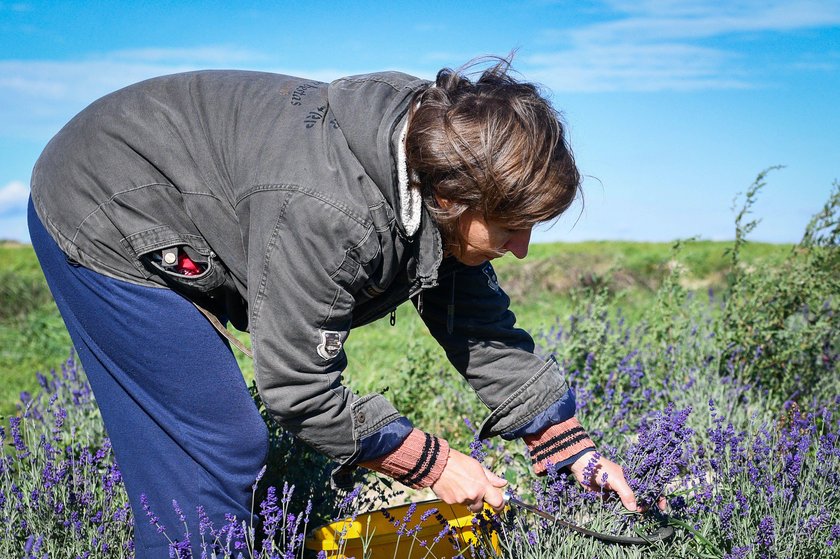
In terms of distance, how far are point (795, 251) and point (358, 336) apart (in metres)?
3.30

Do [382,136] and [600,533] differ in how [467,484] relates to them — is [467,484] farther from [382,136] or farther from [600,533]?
[382,136]

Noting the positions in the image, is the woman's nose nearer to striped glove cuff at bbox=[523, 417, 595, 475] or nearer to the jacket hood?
the jacket hood

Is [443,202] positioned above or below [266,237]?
above

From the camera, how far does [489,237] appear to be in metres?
2.01

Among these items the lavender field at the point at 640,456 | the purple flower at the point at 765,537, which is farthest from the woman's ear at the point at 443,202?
the purple flower at the point at 765,537

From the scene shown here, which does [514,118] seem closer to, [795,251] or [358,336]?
[795,251]

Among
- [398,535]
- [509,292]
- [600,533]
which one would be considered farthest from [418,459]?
[509,292]

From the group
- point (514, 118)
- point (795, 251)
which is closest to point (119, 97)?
point (514, 118)

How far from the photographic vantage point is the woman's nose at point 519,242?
6.63ft

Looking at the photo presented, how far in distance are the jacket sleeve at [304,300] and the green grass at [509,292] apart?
2275 mm

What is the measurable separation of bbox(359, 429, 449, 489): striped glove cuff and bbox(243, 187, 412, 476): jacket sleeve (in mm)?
155

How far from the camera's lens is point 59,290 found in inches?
86.7

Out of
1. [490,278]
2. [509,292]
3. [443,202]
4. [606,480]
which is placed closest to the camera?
[443,202]

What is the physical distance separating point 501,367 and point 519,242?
1.98ft
